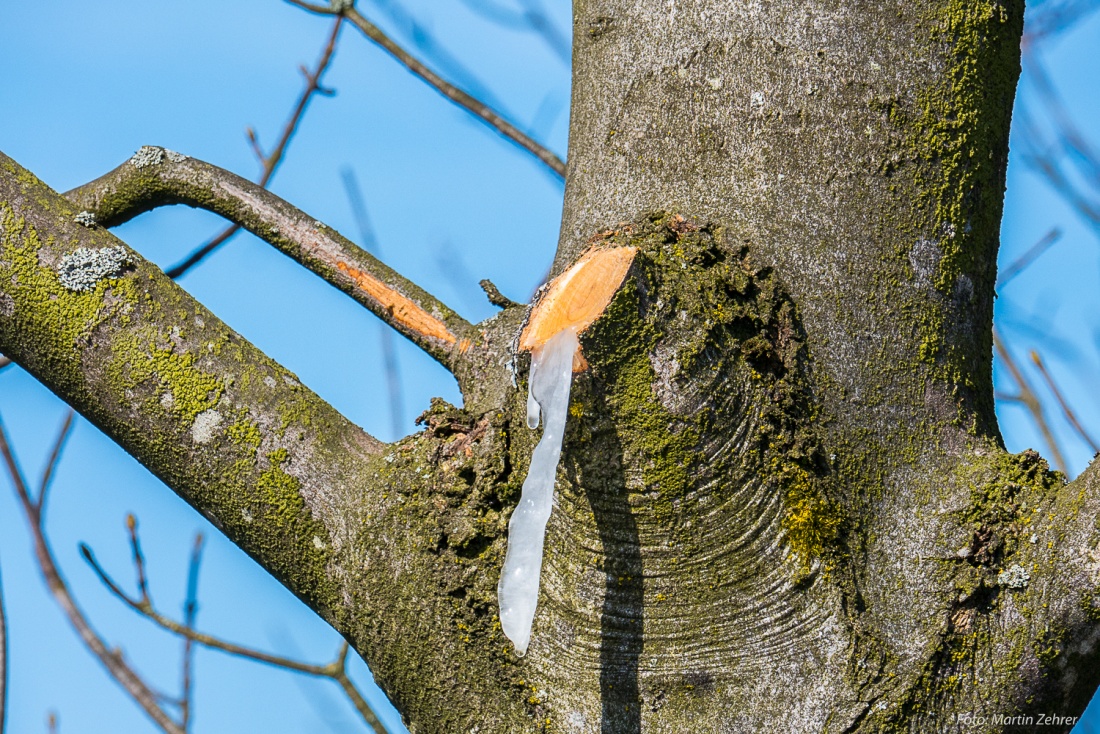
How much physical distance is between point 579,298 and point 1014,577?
23.3 inches

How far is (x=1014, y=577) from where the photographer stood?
3.47ft

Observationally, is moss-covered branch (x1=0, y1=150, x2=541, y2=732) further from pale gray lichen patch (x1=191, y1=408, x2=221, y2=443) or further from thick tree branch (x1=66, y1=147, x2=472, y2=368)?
thick tree branch (x1=66, y1=147, x2=472, y2=368)

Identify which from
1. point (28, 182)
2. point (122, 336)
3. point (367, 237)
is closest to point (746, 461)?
point (122, 336)

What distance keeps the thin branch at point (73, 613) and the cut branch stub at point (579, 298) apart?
5.34 feet

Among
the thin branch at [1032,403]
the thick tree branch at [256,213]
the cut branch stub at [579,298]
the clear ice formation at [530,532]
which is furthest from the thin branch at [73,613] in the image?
the thin branch at [1032,403]

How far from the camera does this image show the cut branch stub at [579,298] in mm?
959

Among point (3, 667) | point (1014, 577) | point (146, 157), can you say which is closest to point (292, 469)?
point (146, 157)

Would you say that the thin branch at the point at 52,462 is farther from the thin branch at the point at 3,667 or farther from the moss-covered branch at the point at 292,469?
the moss-covered branch at the point at 292,469

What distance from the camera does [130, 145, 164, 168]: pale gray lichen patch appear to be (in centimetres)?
153

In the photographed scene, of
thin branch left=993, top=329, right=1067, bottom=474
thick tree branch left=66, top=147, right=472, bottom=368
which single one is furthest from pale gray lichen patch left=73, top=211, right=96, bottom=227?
thin branch left=993, top=329, right=1067, bottom=474

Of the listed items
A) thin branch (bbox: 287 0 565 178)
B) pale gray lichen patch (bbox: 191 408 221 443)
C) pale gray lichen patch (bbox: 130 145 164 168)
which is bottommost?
pale gray lichen patch (bbox: 191 408 221 443)

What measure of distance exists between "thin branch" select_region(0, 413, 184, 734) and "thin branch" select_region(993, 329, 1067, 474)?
9.06 ft

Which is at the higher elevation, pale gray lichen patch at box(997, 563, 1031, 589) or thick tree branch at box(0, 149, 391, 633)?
thick tree branch at box(0, 149, 391, 633)

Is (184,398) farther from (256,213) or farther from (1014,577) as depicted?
(1014,577)
